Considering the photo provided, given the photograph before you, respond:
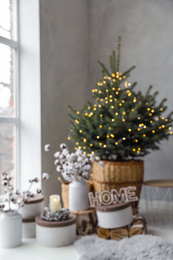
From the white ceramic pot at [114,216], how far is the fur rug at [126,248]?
14 cm

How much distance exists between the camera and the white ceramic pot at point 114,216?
2.65m

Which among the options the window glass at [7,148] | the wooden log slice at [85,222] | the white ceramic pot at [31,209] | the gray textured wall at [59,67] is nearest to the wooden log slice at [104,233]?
the wooden log slice at [85,222]

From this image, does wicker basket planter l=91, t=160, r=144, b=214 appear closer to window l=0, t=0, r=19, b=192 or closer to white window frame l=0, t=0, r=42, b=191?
white window frame l=0, t=0, r=42, b=191

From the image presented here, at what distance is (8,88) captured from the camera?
3.12 meters

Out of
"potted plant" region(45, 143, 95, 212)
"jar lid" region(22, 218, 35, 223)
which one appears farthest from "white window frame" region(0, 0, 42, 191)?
"jar lid" region(22, 218, 35, 223)

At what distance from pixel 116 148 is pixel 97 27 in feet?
6.48

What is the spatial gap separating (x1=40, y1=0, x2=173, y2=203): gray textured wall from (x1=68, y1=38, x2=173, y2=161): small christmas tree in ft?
1.59

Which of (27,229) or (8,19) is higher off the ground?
(8,19)

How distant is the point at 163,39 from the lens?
3902mm

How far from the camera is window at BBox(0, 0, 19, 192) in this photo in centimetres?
303

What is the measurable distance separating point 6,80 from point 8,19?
60 centimetres

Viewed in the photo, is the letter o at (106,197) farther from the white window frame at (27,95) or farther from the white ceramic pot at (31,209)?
the white window frame at (27,95)

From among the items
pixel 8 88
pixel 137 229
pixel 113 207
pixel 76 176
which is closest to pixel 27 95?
pixel 8 88

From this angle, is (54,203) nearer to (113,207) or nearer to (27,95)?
(113,207)
